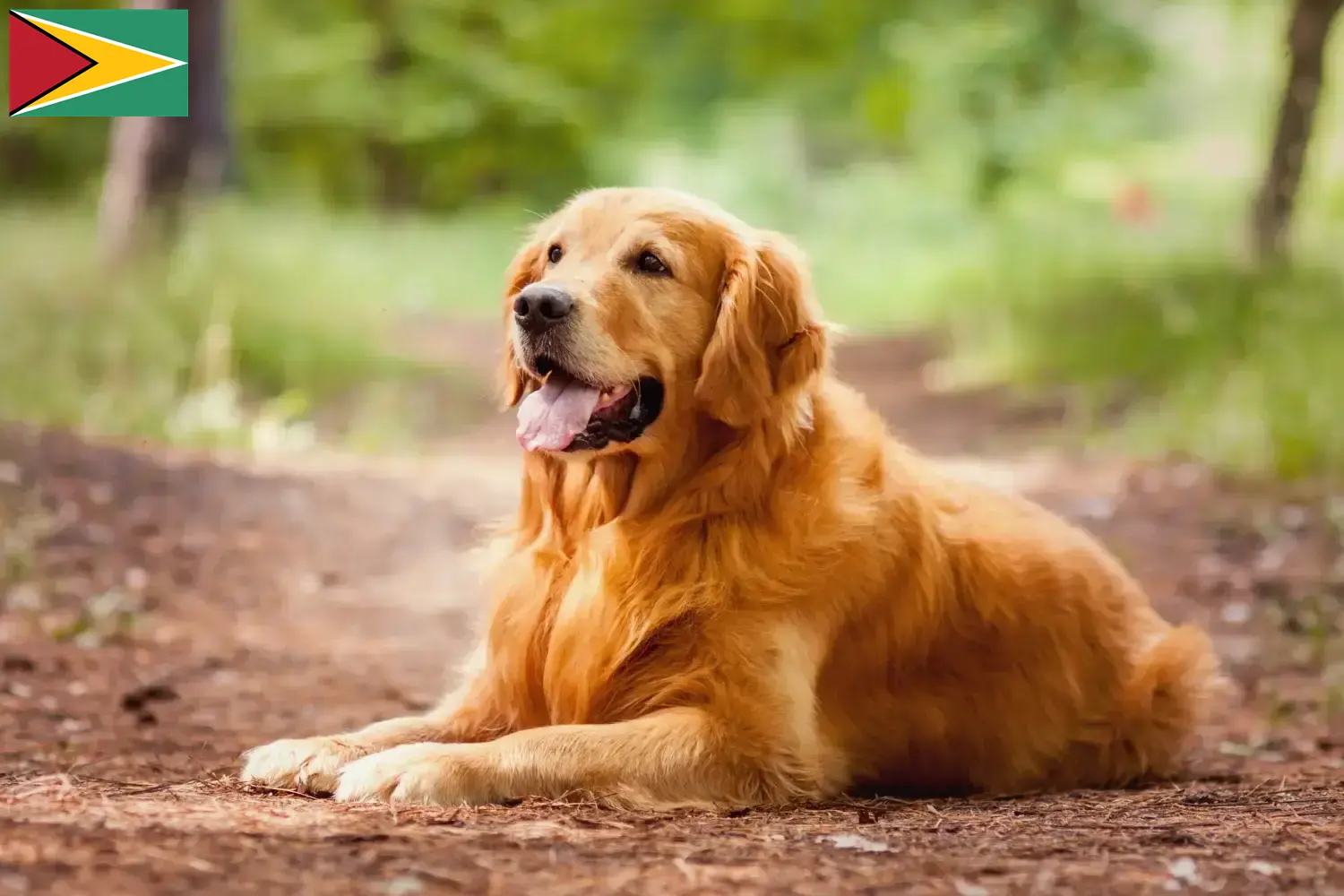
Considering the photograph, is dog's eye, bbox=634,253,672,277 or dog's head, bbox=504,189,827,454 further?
dog's eye, bbox=634,253,672,277

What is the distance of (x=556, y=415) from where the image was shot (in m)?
3.48

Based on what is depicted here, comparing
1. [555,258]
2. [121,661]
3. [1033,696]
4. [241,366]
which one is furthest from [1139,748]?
[241,366]

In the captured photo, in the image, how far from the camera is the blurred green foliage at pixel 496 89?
64.6ft

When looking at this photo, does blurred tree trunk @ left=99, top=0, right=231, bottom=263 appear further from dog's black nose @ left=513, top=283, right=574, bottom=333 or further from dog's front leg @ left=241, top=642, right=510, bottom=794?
dog's black nose @ left=513, top=283, right=574, bottom=333

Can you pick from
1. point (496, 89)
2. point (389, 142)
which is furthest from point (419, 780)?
point (389, 142)

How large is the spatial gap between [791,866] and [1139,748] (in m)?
1.83

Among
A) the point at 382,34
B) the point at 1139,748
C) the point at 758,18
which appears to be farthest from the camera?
the point at 382,34

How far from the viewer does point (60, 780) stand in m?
3.01

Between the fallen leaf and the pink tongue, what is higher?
the pink tongue

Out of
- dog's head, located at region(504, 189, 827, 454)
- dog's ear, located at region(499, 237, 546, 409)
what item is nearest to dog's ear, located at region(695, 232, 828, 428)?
dog's head, located at region(504, 189, 827, 454)

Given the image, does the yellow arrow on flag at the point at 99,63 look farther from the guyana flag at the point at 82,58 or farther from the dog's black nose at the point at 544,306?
the dog's black nose at the point at 544,306

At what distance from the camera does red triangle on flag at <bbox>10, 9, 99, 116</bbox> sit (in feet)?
19.6

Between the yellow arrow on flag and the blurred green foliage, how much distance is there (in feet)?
39.6

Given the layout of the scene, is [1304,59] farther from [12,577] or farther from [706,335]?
[12,577]
